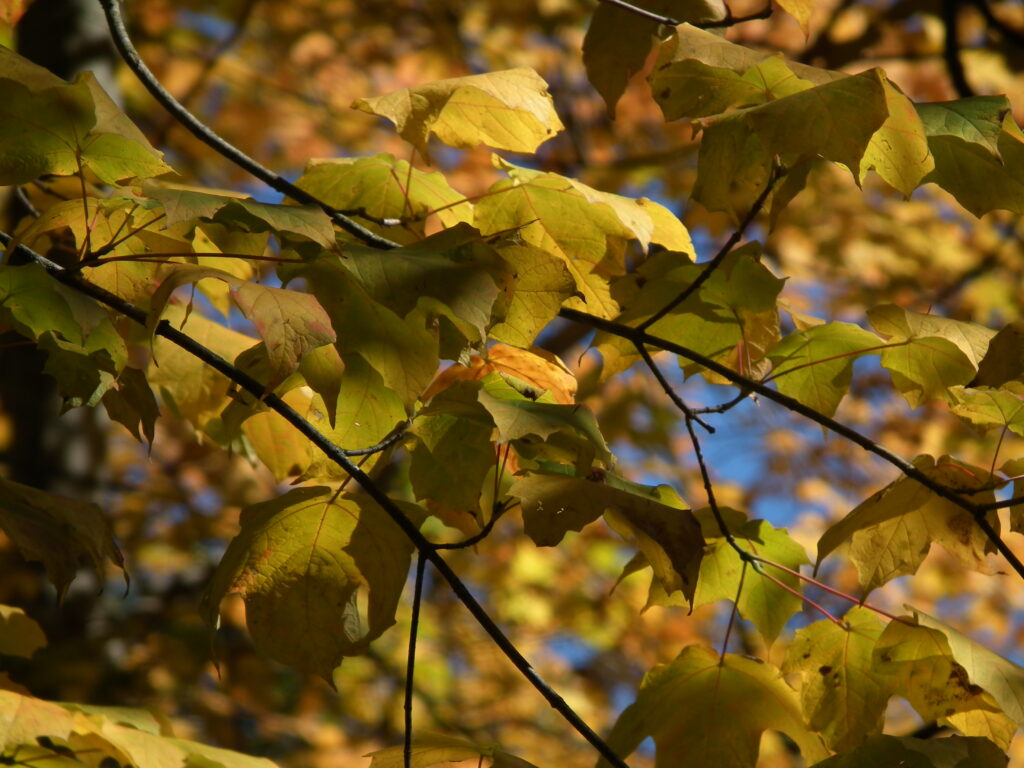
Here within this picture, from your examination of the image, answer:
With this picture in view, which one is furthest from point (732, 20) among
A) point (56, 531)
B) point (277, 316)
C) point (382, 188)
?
point (56, 531)

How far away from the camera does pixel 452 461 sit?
1.11m

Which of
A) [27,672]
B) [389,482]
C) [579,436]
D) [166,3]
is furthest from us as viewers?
[166,3]

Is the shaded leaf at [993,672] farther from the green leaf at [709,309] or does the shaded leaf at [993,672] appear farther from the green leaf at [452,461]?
the green leaf at [452,461]

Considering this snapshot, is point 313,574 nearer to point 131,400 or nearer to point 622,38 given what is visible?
point 131,400

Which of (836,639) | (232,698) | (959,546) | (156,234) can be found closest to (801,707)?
(836,639)

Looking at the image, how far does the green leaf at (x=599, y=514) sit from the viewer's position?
0.94 meters

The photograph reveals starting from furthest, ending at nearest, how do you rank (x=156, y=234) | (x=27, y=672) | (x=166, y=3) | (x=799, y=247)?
(x=799, y=247) → (x=166, y=3) → (x=27, y=672) → (x=156, y=234)

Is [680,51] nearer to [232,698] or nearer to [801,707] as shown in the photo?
[801,707]

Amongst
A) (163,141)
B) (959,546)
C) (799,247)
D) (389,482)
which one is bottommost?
(389,482)

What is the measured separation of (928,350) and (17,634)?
1.39 metres

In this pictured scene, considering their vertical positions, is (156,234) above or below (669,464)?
above

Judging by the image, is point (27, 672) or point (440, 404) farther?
point (27, 672)

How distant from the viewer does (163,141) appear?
4.46 m

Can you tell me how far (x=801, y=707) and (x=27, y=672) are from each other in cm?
263
